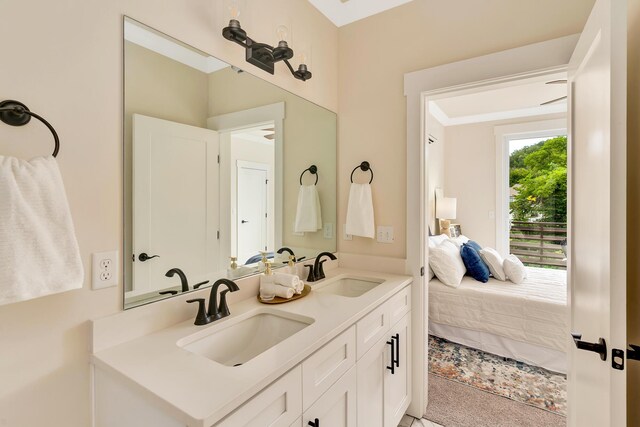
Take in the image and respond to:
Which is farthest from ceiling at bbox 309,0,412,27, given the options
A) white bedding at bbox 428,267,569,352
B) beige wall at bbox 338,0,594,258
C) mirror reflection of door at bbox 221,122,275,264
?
white bedding at bbox 428,267,569,352

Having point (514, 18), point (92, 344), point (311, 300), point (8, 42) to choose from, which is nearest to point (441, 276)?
point (311, 300)

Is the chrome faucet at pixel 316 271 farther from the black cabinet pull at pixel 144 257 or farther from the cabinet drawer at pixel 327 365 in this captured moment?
the black cabinet pull at pixel 144 257

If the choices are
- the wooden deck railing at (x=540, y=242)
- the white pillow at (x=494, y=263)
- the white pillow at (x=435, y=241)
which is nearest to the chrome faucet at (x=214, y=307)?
the white pillow at (x=435, y=241)

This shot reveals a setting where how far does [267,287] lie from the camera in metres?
1.45

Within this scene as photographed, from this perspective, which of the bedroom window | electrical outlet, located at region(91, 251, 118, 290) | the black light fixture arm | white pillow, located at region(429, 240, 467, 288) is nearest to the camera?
electrical outlet, located at region(91, 251, 118, 290)

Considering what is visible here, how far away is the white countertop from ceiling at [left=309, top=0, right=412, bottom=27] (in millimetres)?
1901

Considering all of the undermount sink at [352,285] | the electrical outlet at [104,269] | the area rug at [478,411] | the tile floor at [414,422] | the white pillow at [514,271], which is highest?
the electrical outlet at [104,269]

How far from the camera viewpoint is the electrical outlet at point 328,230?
2.13 metres

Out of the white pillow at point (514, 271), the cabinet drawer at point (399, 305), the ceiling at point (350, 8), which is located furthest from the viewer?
the white pillow at point (514, 271)

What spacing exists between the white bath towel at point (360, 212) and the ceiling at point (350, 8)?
1155 millimetres

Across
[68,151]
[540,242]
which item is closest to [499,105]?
[540,242]

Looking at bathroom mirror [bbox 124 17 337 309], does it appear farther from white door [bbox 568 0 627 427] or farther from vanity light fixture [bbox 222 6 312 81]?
white door [bbox 568 0 627 427]

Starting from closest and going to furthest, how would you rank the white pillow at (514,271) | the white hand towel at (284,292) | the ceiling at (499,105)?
the white hand towel at (284,292) → the white pillow at (514,271) → the ceiling at (499,105)

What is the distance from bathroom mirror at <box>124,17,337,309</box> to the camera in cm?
109
